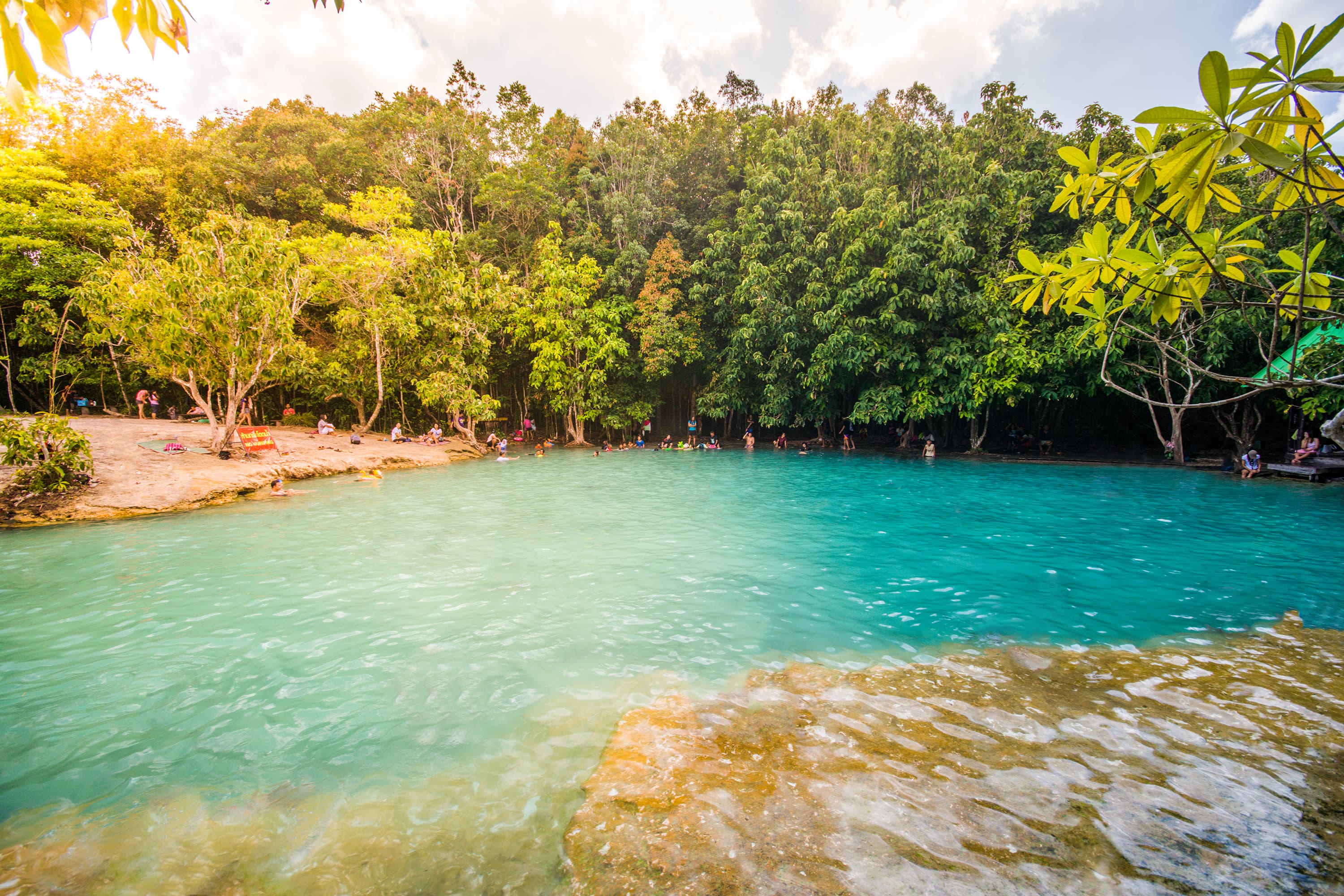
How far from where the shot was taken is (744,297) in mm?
22906

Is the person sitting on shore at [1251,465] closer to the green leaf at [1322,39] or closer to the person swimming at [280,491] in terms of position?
the green leaf at [1322,39]

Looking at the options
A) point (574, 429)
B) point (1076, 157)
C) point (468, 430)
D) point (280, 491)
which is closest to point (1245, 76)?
point (1076, 157)

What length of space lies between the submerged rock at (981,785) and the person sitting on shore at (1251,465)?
13783 mm

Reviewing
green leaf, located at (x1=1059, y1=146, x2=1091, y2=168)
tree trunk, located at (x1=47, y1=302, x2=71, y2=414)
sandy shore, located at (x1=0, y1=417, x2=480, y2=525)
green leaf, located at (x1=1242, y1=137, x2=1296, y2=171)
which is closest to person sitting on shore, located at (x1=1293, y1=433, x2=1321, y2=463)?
green leaf, located at (x1=1059, y1=146, x2=1091, y2=168)

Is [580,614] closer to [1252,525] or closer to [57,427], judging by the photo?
[57,427]

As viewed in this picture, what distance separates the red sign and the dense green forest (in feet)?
5.46

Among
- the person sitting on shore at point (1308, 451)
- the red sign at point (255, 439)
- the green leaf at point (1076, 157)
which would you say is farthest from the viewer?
the red sign at point (255, 439)

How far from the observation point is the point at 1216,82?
1.98 m

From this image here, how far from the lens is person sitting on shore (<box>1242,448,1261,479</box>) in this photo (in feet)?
49.4

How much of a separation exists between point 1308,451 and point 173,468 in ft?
85.9

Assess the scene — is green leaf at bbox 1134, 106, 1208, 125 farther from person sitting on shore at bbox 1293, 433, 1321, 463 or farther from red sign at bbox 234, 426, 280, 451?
person sitting on shore at bbox 1293, 433, 1321, 463

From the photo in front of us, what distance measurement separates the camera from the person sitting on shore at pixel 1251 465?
15070mm

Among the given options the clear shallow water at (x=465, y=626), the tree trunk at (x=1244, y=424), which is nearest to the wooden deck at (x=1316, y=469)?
the tree trunk at (x=1244, y=424)

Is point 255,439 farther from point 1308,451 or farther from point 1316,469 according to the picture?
point 1308,451
